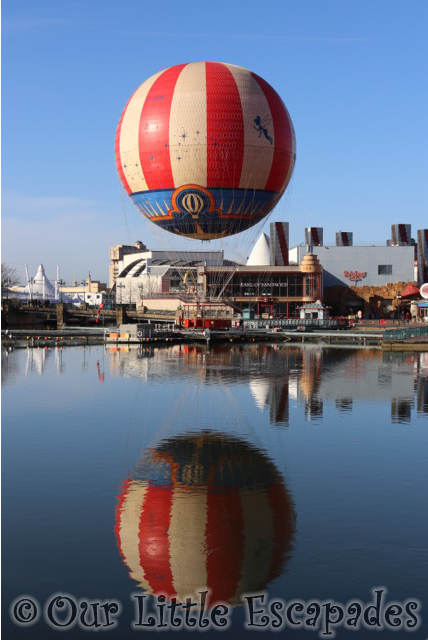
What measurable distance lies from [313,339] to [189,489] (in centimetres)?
8025

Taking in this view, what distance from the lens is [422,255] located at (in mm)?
167500

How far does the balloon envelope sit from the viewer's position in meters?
73.6

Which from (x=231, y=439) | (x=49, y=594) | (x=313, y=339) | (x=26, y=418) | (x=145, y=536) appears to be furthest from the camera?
(x=313, y=339)

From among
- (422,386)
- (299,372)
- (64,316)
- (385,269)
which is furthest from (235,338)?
(385,269)

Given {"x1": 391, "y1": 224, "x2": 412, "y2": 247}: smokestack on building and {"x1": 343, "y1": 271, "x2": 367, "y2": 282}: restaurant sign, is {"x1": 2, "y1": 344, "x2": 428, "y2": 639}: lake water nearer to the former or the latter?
{"x1": 343, "y1": 271, "x2": 367, "y2": 282}: restaurant sign

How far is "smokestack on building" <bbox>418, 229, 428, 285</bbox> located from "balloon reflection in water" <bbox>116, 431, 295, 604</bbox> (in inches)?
5631

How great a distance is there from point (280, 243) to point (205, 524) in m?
151

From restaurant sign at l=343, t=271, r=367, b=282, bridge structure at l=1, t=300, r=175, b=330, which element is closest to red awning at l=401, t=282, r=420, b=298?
restaurant sign at l=343, t=271, r=367, b=282

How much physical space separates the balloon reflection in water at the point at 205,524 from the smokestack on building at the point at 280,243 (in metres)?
139

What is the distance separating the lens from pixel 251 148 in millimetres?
75438

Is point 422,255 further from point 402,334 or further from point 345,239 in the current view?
point 402,334

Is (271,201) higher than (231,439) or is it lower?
higher

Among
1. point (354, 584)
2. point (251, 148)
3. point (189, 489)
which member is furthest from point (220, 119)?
point (354, 584)

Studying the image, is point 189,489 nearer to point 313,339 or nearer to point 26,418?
point 26,418
